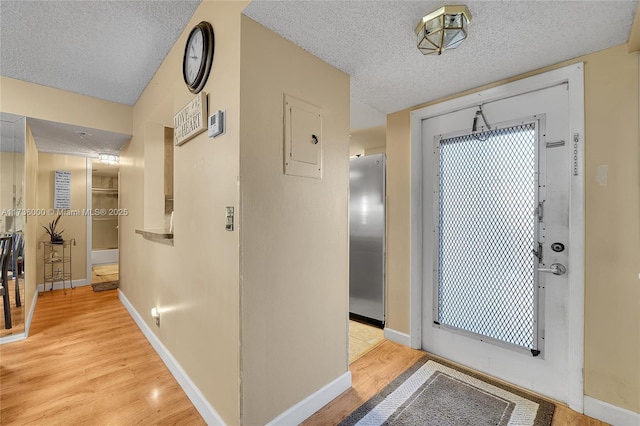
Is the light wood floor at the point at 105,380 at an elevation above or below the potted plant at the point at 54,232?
below

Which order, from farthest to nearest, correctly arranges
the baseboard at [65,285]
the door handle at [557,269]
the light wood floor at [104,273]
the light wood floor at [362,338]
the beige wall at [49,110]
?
1. the light wood floor at [104,273]
2. the baseboard at [65,285]
3. the beige wall at [49,110]
4. the light wood floor at [362,338]
5. the door handle at [557,269]

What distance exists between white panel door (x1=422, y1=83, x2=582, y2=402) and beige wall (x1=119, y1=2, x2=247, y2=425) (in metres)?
1.73

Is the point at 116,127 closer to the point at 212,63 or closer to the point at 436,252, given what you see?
the point at 212,63

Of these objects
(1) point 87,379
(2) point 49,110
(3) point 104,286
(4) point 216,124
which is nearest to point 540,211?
(4) point 216,124

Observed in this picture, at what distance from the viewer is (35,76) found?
→ 2.50m

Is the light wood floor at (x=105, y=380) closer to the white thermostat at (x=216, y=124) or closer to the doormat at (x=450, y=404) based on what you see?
the doormat at (x=450, y=404)

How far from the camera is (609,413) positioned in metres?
1.58

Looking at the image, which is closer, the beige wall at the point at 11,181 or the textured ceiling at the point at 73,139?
the beige wall at the point at 11,181

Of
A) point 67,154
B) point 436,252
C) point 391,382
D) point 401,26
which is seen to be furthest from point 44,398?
point 67,154

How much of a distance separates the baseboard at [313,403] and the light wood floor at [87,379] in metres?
0.50

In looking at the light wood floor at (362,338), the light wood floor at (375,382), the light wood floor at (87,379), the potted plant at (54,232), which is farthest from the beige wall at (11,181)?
the light wood floor at (362,338)

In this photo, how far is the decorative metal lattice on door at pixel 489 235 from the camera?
1913 mm

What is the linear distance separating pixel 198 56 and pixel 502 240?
7.88ft

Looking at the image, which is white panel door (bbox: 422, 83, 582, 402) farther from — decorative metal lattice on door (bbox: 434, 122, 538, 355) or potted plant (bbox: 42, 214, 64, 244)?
potted plant (bbox: 42, 214, 64, 244)
